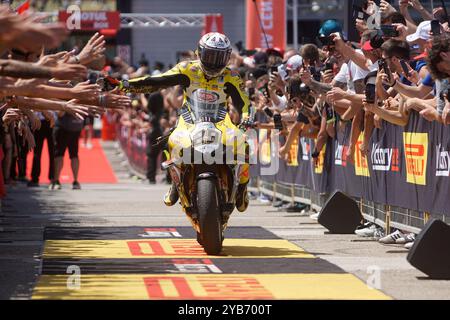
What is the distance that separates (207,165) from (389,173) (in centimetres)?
272

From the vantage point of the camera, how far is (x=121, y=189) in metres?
27.6

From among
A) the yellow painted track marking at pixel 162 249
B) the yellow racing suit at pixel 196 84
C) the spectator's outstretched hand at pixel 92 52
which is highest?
the spectator's outstretched hand at pixel 92 52

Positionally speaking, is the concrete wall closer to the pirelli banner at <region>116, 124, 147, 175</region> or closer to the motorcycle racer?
the pirelli banner at <region>116, 124, 147, 175</region>

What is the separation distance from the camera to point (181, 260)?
12977 millimetres

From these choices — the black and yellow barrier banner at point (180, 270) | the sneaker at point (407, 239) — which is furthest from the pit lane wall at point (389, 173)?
the black and yellow barrier banner at point (180, 270)

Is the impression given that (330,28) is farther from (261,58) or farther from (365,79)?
(261,58)

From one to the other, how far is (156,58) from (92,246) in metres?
49.0

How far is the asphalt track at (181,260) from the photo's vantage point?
34.8ft

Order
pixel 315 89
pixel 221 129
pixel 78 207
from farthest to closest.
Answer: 1. pixel 78 207
2. pixel 315 89
3. pixel 221 129

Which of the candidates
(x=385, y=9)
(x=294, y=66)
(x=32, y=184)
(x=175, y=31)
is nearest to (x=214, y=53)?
(x=385, y=9)

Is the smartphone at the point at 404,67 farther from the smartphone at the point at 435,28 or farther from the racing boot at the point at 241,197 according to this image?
the racing boot at the point at 241,197

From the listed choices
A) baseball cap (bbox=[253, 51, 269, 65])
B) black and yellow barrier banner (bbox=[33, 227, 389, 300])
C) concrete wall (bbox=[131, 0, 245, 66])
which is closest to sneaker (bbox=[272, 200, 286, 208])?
baseball cap (bbox=[253, 51, 269, 65])

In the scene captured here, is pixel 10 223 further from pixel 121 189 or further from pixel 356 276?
pixel 121 189
